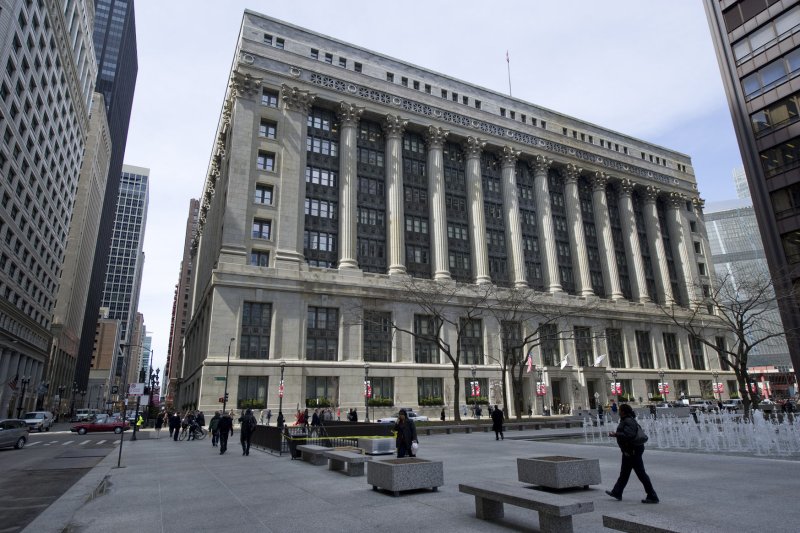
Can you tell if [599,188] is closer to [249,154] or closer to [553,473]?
[249,154]

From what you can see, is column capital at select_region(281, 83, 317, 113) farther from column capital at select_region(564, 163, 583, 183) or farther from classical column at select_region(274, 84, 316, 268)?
column capital at select_region(564, 163, 583, 183)

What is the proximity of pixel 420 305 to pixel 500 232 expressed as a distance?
19.9m

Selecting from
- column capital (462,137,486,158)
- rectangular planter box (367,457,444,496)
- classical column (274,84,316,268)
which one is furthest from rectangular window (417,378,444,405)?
rectangular planter box (367,457,444,496)

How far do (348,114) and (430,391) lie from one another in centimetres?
3415

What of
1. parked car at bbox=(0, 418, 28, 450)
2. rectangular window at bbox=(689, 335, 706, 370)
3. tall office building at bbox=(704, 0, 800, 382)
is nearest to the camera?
parked car at bbox=(0, 418, 28, 450)

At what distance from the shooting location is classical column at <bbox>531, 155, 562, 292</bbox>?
65.3m

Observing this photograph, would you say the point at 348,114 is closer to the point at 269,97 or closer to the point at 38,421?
the point at 269,97

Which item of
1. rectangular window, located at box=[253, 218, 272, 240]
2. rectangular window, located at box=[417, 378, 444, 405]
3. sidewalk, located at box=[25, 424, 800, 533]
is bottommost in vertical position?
sidewalk, located at box=[25, 424, 800, 533]

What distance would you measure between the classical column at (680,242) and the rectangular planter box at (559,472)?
7869 centimetres

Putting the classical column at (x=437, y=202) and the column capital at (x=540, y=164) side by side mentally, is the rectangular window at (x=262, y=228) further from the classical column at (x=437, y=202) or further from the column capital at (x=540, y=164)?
the column capital at (x=540, y=164)

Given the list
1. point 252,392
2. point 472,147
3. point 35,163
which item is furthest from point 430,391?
point 35,163

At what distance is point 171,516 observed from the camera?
943cm

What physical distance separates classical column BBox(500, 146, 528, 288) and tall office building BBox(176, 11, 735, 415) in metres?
0.23

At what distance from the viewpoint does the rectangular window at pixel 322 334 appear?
Answer: 48594mm
